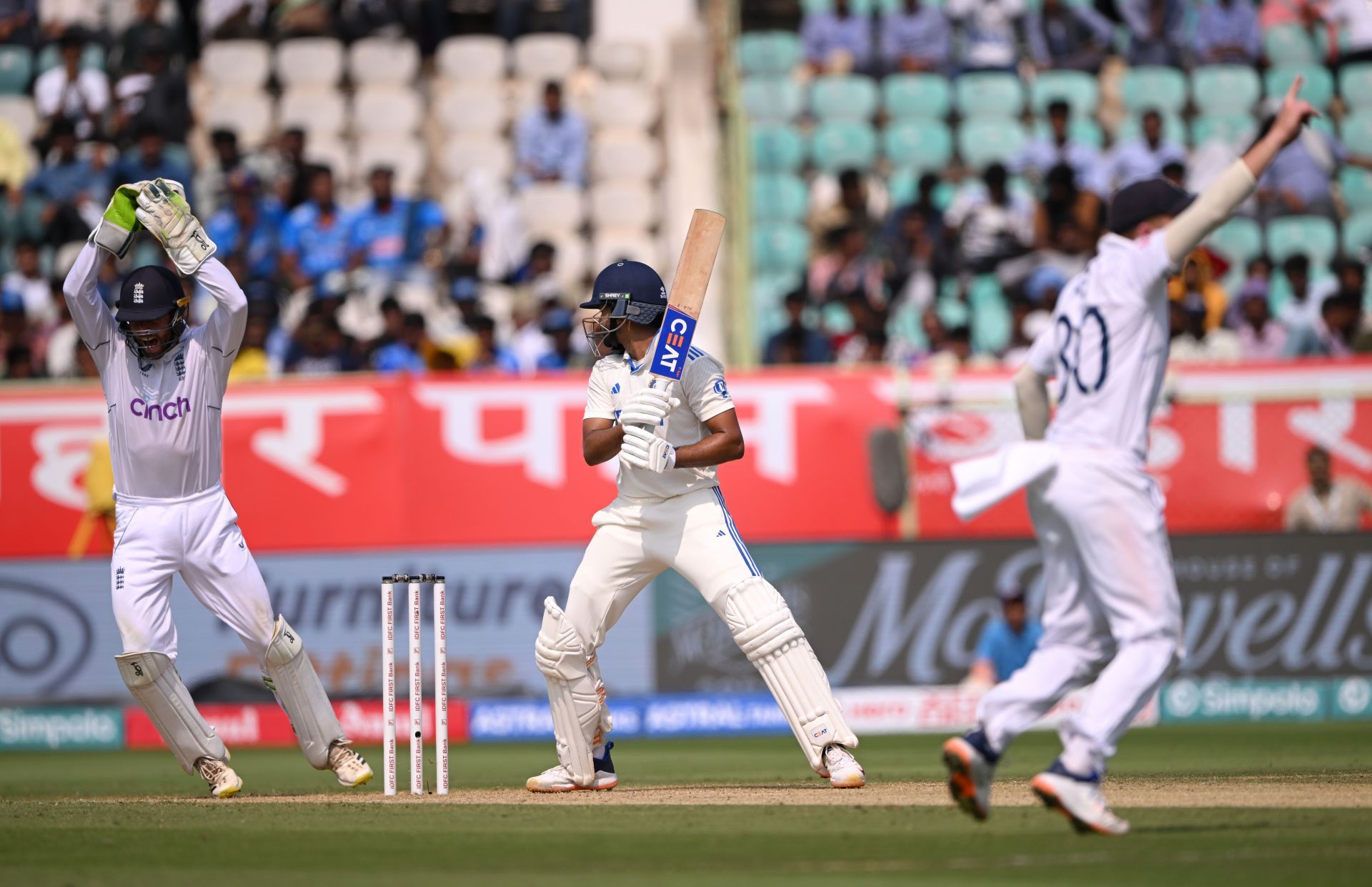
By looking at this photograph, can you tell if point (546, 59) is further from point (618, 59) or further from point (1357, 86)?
point (1357, 86)

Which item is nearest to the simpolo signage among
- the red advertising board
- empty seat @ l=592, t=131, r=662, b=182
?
the red advertising board

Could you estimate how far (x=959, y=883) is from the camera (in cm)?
477

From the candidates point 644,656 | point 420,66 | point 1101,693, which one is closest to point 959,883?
point 1101,693

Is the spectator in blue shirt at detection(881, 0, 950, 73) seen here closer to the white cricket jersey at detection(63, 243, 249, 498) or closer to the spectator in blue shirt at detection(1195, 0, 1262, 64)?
the spectator in blue shirt at detection(1195, 0, 1262, 64)

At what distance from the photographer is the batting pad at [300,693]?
7.53m

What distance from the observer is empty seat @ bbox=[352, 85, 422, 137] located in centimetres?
1695

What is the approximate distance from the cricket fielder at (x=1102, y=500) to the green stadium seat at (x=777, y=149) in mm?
11054

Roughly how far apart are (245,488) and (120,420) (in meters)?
6.13

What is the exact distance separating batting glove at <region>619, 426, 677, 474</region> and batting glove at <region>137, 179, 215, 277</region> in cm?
190

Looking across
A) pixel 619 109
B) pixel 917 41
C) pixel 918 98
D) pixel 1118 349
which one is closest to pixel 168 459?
pixel 1118 349

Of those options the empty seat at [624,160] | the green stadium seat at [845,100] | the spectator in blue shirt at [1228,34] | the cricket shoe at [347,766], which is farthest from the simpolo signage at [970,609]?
the spectator in blue shirt at [1228,34]

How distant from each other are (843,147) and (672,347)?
1026 cm

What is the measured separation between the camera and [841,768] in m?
7.01

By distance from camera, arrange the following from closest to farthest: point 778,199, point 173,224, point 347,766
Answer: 1. point 173,224
2. point 347,766
3. point 778,199
